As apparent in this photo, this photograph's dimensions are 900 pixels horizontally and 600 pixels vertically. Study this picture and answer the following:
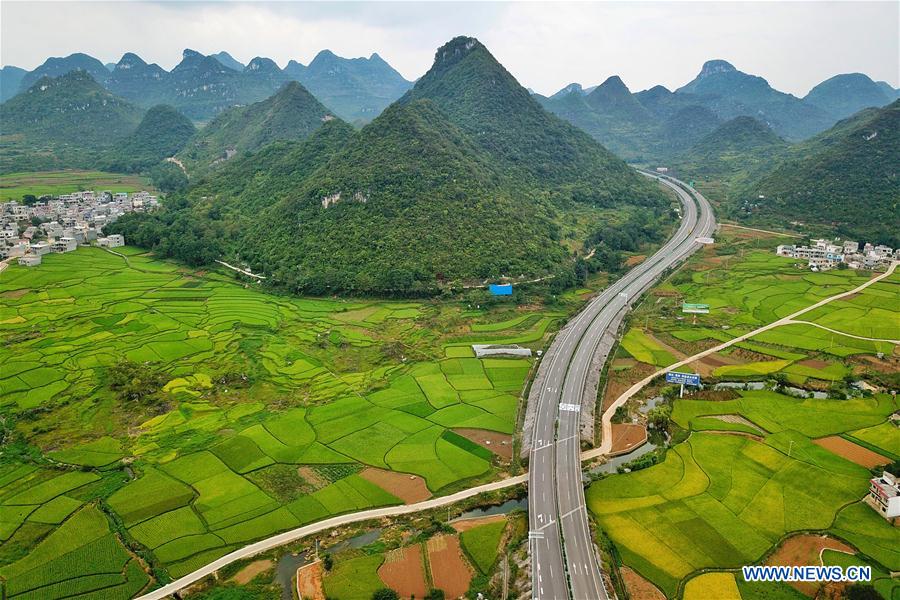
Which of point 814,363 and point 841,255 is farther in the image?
point 841,255

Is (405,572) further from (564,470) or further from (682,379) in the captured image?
(682,379)

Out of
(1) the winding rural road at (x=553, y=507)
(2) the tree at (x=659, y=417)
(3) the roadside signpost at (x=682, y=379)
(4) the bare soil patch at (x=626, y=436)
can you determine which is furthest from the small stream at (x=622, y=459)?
(3) the roadside signpost at (x=682, y=379)

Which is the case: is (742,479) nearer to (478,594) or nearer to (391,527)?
(478,594)

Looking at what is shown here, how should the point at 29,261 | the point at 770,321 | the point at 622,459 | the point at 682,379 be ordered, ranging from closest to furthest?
the point at 622,459, the point at 682,379, the point at 770,321, the point at 29,261

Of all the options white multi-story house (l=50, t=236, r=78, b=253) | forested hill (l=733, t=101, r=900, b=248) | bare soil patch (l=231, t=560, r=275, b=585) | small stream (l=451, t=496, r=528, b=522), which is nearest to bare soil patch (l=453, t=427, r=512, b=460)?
small stream (l=451, t=496, r=528, b=522)

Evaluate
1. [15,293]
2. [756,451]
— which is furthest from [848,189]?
[15,293]

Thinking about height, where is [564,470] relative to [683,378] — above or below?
below

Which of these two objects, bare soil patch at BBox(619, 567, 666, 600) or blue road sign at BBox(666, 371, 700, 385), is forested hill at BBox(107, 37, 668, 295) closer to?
blue road sign at BBox(666, 371, 700, 385)
